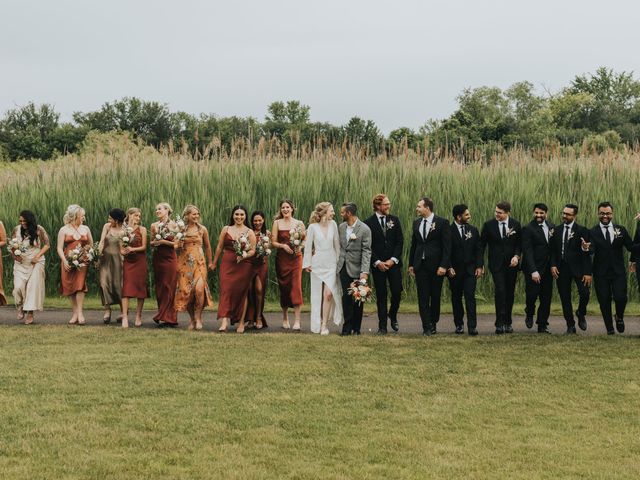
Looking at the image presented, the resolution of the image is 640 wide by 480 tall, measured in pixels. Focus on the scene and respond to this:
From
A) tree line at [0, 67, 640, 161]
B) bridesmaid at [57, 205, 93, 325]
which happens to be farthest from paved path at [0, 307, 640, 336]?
tree line at [0, 67, 640, 161]

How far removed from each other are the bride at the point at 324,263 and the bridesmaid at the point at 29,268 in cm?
420

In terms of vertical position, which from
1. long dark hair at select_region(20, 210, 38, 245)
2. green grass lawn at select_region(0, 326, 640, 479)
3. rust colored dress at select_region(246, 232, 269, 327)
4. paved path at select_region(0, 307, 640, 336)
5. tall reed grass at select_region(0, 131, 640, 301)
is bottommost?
green grass lawn at select_region(0, 326, 640, 479)

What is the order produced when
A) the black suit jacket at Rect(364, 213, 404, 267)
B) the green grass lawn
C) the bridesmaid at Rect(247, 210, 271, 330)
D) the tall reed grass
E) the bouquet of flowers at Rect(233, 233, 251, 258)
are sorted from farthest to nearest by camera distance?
the tall reed grass → the bridesmaid at Rect(247, 210, 271, 330) → the black suit jacket at Rect(364, 213, 404, 267) → the bouquet of flowers at Rect(233, 233, 251, 258) → the green grass lawn

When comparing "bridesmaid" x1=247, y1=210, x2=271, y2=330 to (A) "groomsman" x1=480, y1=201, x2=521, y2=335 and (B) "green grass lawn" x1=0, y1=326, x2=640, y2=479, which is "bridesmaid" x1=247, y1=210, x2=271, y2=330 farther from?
(A) "groomsman" x1=480, y1=201, x2=521, y2=335

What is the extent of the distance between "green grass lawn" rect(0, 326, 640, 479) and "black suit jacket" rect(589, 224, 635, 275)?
3.39ft

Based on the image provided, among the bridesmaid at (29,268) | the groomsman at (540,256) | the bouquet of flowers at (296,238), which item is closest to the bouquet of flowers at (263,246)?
the bouquet of flowers at (296,238)

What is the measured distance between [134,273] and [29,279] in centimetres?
169

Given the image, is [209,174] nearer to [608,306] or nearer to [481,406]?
[608,306]

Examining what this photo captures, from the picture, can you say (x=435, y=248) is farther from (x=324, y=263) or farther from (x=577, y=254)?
(x=577, y=254)

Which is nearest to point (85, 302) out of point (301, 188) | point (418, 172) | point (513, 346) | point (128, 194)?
point (128, 194)

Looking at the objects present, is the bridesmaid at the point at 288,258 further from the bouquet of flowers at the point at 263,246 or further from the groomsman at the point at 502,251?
the groomsman at the point at 502,251

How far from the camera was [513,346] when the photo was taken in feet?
41.7

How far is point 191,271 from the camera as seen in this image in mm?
14477

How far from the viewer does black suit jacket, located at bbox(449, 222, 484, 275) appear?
1398cm
